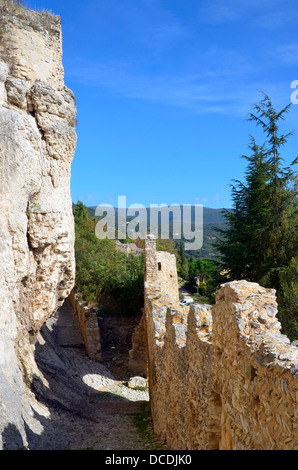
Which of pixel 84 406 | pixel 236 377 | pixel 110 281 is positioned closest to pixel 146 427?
pixel 84 406

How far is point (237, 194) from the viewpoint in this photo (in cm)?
1688

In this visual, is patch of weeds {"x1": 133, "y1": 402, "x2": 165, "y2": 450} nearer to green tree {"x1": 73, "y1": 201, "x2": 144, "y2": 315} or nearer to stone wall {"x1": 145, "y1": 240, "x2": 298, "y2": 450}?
stone wall {"x1": 145, "y1": 240, "x2": 298, "y2": 450}

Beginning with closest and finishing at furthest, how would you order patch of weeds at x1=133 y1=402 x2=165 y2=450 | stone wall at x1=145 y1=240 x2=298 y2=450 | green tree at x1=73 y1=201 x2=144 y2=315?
stone wall at x1=145 y1=240 x2=298 y2=450 < patch of weeds at x1=133 y1=402 x2=165 y2=450 < green tree at x1=73 y1=201 x2=144 y2=315

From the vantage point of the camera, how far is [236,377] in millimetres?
3938

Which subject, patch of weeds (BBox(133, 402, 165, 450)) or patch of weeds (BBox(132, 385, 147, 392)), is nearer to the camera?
patch of weeds (BBox(133, 402, 165, 450))

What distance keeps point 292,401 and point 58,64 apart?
992 centimetres

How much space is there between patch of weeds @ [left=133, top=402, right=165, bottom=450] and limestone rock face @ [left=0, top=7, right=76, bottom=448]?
222 cm

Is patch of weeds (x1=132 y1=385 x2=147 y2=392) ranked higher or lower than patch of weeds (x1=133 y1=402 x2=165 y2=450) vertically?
lower

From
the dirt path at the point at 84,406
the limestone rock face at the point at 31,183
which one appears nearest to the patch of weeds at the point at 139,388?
the dirt path at the point at 84,406

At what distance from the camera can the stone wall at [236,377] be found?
10.0 ft

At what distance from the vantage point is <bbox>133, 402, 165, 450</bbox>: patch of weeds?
817cm

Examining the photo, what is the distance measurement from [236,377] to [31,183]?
6.53 meters

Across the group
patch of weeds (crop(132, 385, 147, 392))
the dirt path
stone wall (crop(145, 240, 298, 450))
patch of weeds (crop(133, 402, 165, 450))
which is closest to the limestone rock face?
the dirt path
